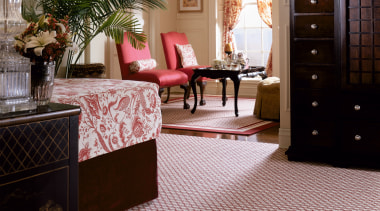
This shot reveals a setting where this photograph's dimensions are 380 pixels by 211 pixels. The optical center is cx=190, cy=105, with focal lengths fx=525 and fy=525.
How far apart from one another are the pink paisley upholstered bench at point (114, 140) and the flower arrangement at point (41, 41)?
0.50m

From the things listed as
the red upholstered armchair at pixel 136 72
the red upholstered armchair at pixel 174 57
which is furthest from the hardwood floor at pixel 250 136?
the red upholstered armchair at pixel 174 57

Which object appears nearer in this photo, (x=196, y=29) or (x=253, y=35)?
(x=253, y=35)

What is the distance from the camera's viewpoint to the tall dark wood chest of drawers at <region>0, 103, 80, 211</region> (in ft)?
6.02

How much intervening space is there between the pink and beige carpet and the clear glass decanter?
4.03 meters

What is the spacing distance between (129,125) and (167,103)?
5426 mm

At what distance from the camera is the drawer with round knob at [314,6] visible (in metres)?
4.25

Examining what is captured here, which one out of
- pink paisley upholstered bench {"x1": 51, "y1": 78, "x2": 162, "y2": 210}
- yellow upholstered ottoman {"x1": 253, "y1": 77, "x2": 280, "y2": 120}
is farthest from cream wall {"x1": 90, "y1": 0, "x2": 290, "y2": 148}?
pink paisley upholstered bench {"x1": 51, "y1": 78, "x2": 162, "y2": 210}

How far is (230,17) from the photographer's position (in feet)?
31.2

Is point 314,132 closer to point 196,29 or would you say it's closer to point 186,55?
point 186,55

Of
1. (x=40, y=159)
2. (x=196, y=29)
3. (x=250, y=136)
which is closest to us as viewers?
(x=40, y=159)

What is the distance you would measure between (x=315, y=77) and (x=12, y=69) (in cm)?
296

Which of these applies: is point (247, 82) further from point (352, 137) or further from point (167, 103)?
point (352, 137)

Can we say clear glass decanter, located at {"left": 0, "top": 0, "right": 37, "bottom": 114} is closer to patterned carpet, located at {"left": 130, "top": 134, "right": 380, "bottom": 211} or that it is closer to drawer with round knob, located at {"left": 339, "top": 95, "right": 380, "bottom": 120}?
patterned carpet, located at {"left": 130, "top": 134, "right": 380, "bottom": 211}

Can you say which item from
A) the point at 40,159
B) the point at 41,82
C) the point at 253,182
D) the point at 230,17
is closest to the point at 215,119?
the point at 253,182
